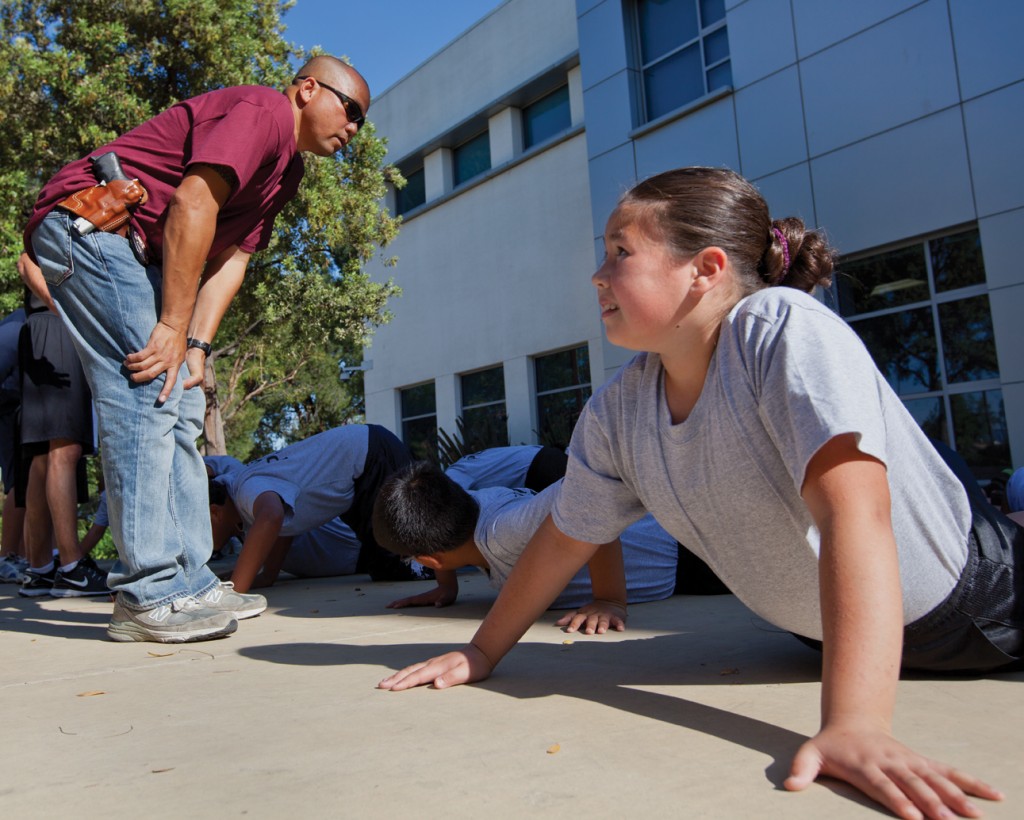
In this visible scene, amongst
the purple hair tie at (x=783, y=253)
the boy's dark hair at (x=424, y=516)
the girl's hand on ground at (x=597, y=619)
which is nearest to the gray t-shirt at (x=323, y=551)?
the boy's dark hair at (x=424, y=516)

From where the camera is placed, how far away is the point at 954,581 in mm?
1599

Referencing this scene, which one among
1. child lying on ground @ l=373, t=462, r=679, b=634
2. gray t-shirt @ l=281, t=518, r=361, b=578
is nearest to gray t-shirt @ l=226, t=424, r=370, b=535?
gray t-shirt @ l=281, t=518, r=361, b=578

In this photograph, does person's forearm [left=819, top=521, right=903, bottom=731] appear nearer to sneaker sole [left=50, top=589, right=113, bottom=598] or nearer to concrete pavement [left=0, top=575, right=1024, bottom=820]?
concrete pavement [left=0, top=575, right=1024, bottom=820]

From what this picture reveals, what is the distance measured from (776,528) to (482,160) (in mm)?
14824

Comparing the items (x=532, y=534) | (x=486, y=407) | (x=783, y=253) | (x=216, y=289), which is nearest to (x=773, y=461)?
(x=783, y=253)

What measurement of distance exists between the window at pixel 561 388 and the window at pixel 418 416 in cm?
284

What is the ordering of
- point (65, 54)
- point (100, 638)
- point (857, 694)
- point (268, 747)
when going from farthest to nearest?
point (65, 54), point (100, 638), point (268, 747), point (857, 694)

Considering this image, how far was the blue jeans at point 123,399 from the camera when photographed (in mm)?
2695

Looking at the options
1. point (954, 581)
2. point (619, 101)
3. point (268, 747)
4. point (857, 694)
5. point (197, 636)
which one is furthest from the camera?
point (619, 101)

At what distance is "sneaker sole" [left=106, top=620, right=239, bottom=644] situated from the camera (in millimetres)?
2662

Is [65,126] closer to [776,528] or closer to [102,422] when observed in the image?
[102,422]

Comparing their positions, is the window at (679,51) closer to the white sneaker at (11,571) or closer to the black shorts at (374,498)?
the black shorts at (374,498)

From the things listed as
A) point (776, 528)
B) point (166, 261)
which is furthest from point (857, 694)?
point (166, 261)

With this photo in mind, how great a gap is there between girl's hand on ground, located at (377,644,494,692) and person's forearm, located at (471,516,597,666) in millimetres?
29
